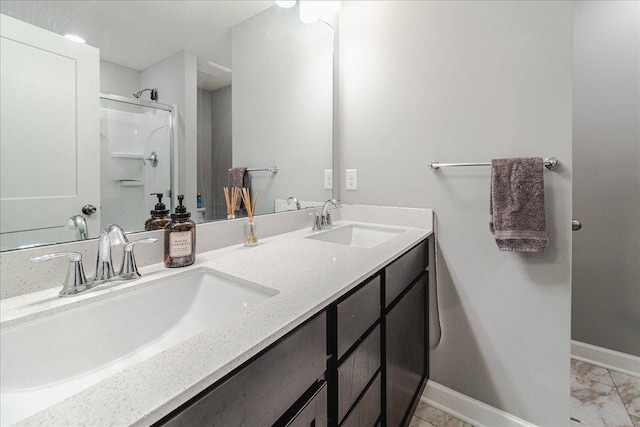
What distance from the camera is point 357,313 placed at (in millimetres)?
785

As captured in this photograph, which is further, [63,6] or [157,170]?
[157,170]

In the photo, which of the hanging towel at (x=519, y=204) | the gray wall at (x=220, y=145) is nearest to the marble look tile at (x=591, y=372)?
the hanging towel at (x=519, y=204)

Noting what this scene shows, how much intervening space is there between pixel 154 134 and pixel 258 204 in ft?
1.67

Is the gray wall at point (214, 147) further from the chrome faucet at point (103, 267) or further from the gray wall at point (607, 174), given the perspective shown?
the gray wall at point (607, 174)

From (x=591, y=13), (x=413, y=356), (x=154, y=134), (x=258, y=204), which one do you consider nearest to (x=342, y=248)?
(x=258, y=204)

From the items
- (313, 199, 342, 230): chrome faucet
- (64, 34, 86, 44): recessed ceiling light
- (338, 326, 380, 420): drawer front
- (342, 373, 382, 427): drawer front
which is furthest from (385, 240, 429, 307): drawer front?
(64, 34, 86, 44): recessed ceiling light

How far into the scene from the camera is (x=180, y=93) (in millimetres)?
955

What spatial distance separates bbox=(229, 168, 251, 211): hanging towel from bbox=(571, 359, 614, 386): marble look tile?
6.73 feet

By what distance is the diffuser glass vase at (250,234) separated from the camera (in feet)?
3.76

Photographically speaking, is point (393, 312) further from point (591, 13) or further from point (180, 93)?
point (591, 13)

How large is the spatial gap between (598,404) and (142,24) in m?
2.44

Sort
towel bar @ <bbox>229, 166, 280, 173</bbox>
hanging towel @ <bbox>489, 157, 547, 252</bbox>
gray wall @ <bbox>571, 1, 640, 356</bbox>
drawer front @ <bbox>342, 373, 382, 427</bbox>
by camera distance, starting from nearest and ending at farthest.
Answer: drawer front @ <bbox>342, 373, 382, 427</bbox> → hanging towel @ <bbox>489, 157, 547, 252</bbox> → towel bar @ <bbox>229, 166, 280, 173</bbox> → gray wall @ <bbox>571, 1, 640, 356</bbox>

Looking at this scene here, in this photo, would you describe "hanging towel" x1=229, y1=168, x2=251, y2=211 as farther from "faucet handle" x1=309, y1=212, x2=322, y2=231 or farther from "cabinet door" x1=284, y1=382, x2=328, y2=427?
"cabinet door" x1=284, y1=382, x2=328, y2=427

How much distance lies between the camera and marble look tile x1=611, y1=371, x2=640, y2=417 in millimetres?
1400
